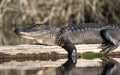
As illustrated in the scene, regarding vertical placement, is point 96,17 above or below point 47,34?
below

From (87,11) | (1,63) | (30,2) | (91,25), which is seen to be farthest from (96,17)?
(1,63)

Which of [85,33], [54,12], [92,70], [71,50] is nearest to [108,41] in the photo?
[85,33]

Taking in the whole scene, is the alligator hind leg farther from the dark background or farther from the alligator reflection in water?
the dark background

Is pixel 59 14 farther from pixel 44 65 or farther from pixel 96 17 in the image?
pixel 44 65

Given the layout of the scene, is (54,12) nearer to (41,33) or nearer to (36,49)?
(41,33)

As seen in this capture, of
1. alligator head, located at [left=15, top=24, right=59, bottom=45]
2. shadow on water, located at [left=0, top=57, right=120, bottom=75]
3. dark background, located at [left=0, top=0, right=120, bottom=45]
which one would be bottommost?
dark background, located at [left=0, top=0, right=120, bottom=45]

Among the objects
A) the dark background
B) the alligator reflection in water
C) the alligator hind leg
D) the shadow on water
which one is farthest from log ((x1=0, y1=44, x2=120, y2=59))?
the dark background

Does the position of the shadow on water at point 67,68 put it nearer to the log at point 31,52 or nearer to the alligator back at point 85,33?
the log at point 31,52
